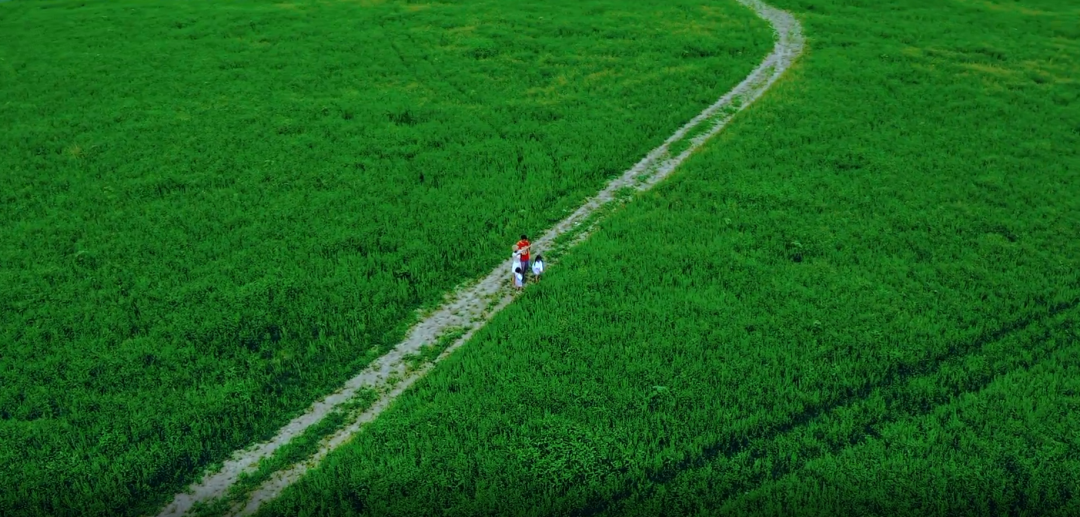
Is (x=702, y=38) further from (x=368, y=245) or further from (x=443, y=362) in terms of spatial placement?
(x=443, y=362)

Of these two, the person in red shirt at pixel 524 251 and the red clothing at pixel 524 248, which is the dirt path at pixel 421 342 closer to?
the person in red shirt at pixel 524 251

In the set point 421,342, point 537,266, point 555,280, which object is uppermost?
point 537,266

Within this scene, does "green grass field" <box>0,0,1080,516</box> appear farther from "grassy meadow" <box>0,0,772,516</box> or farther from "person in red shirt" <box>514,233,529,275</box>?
"person in red shirt" <box>514,233,529,275</box>

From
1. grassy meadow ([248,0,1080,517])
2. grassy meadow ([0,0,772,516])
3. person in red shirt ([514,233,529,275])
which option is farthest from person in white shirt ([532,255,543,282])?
grassy meadow ([0,0,772,516])

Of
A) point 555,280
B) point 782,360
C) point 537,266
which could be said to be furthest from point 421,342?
point 782,360

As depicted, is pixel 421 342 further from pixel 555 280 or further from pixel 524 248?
pixel 555 280

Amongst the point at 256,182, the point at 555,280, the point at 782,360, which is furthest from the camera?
the point at 256,182
